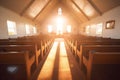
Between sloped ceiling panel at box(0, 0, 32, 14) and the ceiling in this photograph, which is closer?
sloped ceiling panel at box(0, 0, 32, 14)

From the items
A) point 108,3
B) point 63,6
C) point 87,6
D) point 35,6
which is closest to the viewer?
point 108,3

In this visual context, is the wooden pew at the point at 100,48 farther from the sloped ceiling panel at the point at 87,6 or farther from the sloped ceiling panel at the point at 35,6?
the sloped ceiling panel at the point at 35,6

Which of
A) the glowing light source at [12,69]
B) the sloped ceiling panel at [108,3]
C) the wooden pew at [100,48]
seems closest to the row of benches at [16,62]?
the glowing light source at [12,69]

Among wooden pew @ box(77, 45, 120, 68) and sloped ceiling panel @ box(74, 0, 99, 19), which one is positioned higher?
sloped ceiling panel @ box(74, 0, 99, 19)

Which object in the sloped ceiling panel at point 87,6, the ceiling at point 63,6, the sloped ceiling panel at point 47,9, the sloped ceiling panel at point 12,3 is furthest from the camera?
the sloped ceiling panel at point 47,9

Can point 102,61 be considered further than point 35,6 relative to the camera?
No

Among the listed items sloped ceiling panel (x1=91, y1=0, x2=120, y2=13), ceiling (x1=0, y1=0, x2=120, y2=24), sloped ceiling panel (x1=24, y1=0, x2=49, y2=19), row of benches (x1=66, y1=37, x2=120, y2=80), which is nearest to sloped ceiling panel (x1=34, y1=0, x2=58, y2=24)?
ceiling (x1=0, y1=0, x2=120, y2=24)

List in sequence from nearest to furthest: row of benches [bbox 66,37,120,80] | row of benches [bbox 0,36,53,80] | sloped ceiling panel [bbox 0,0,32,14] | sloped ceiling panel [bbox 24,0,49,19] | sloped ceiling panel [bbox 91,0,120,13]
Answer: row of benches [bbox 66,37,120,80]
row of benches [bbox 0,36,53,80]
sloped ceiling panel [bbox 91,0,120,13]
sloped ceiling panel [bbox 0,0,32,14]
sloped ceiling panel [bbox 24,0,49,19]

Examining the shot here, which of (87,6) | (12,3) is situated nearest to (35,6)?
(12,3)

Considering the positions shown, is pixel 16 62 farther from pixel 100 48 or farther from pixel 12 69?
pixel 100 48

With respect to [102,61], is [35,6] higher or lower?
higher

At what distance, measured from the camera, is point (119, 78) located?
1720 mm

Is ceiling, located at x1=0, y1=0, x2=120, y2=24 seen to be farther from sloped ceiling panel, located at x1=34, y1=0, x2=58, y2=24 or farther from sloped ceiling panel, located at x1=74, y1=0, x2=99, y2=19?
sloped ceiling panel, located at x1=34, y1=0, x2=58, y2=24

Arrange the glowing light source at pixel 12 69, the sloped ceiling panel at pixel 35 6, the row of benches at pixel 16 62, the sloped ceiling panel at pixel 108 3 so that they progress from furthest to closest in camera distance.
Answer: the sloped ceiling panel at pixel 35 6 → the sloped ceiling panel at pixel 108 3 → the glowing light source at pixel 12 69 → the row of benches at pixel 16 62
